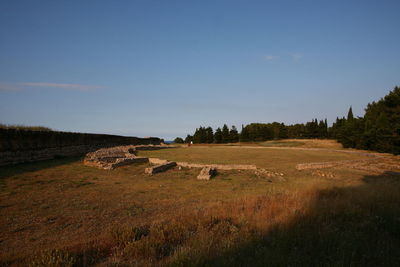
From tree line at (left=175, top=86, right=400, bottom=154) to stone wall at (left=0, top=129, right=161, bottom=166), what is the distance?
142 feet

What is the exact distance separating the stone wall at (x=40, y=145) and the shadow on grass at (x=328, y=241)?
1830 cm

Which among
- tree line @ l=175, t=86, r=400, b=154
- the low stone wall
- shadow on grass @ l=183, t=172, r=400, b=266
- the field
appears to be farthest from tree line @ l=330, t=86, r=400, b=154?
the low stone wall

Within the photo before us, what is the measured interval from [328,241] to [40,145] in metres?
22.9

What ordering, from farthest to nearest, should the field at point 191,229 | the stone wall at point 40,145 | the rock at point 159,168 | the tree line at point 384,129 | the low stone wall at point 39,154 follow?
the tree line at point 384,129
the rock at point 159,168
the stone wall at point 40,145
the low stone wall at point 39,154
the field at point 191,229

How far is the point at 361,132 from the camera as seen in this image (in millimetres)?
40719

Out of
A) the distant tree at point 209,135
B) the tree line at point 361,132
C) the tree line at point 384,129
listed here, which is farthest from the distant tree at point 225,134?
the tree line at point 384,129

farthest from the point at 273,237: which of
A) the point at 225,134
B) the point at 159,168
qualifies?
the point at 225,134

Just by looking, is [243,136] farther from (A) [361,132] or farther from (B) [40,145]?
(B) [40,145]

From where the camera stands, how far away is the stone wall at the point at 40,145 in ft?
49.6

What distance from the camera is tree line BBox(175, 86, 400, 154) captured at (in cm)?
3123

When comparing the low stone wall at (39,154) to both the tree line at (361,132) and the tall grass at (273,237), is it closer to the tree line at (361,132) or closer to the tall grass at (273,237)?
the tall grass at (273,237)

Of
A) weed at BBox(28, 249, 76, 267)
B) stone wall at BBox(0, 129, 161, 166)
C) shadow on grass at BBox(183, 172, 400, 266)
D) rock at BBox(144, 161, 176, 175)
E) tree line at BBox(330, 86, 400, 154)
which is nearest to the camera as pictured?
weed at BBox(28, 249, 76, 267)

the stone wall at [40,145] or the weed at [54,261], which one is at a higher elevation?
the stone wall at [40,145]

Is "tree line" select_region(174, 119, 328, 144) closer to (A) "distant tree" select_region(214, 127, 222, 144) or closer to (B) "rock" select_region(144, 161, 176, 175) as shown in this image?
(A) "distant tree" select_region(214, 127, 222, 144)
